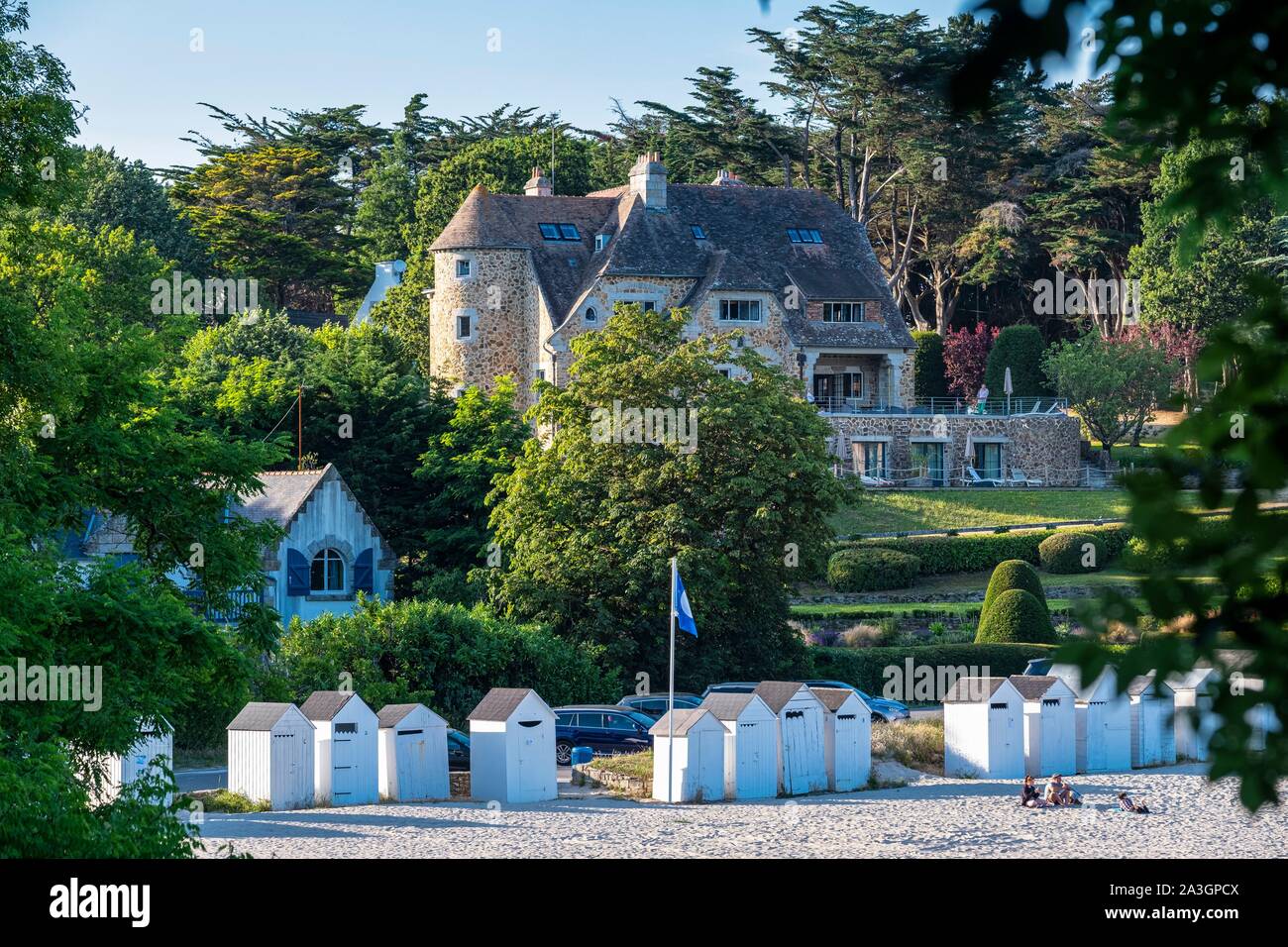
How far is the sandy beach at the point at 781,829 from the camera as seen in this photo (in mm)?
26484

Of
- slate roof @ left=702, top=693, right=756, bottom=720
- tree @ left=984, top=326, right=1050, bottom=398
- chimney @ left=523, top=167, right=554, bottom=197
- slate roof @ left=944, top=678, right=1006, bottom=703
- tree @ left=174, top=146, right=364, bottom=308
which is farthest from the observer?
tree @ left=174, top=146, right=364, bottom=308

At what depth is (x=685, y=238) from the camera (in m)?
68.9

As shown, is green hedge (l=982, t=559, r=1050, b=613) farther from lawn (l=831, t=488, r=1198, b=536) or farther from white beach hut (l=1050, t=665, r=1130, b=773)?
lawn (l=831, t=488, r=1198, b=536)

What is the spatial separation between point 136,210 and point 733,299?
1122 inches

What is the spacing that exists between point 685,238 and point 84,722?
49.7 meters

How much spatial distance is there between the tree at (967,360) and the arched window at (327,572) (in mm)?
42507

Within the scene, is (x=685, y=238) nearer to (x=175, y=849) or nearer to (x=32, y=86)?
(x=32, y=86)

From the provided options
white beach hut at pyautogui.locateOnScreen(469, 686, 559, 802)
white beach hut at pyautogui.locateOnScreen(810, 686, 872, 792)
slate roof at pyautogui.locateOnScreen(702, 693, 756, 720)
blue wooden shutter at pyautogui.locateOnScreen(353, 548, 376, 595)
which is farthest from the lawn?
white beach hut at pyautogui.locateOnScreen(469, 686, 559, 802)

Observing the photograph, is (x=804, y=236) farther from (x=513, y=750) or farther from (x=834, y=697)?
(x=513, y=750)

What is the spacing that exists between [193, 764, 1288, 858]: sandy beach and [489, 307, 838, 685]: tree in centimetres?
1021

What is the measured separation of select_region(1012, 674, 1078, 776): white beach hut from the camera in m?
37.2

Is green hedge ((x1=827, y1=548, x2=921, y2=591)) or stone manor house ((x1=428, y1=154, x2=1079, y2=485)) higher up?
stone manor house ((x1=428, y1=154, x2=1079, y2=485))

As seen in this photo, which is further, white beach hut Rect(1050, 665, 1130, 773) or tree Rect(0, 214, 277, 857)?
white beach hut Rect(1050, 665, 1130, 773)
